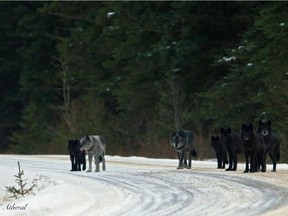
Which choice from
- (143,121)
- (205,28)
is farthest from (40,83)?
(205,28)

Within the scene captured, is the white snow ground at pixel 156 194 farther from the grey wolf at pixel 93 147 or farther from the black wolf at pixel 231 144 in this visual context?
the grey wolf at pixel 93 147

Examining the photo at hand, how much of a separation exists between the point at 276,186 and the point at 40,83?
47.9 meters

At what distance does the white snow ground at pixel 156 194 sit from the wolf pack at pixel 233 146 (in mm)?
620

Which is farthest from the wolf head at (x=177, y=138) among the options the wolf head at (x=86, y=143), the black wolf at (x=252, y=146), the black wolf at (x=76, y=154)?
the black wolf at (x=76, y=154)

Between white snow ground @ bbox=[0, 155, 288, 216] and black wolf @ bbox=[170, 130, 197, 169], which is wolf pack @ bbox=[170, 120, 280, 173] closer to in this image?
black wolf @ bbox=[170, 130, 197, 169]

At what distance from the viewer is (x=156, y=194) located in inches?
697

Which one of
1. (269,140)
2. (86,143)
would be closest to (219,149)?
(269,140)

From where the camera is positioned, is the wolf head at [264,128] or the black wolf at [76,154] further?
the black wolf at [76,154]

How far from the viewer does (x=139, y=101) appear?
4938 centimetres

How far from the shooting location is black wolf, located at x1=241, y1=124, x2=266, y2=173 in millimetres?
23016

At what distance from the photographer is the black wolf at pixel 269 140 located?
79.2 ft

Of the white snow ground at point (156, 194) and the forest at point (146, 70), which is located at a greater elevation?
the forest at point (146, 70)

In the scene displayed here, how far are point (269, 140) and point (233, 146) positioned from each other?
3.27 ft

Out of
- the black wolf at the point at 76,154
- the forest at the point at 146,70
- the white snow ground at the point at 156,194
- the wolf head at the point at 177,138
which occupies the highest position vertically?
the forest at the point at 146,70
